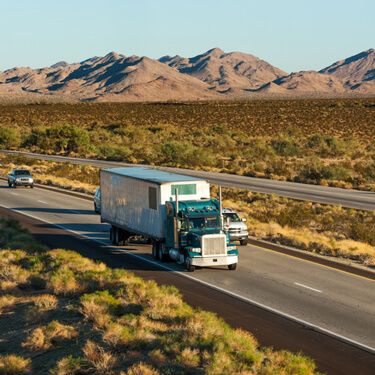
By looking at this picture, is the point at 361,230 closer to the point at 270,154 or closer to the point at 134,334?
the point at 134,334

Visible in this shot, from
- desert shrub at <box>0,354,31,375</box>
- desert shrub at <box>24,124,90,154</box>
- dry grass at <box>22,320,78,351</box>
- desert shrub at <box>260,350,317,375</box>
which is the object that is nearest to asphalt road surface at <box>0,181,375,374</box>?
desert shrub at <box>260,350,317,375</box>

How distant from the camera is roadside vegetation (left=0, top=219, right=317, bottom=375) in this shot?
591 inches

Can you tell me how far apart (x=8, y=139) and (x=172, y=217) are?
81.2 m

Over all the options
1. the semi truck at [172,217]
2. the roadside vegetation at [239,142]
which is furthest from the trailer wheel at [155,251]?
the roadside vegetation at [239,142]

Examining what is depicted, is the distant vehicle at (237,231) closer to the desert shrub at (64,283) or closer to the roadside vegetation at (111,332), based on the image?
the roadside vegetation at (111,332)

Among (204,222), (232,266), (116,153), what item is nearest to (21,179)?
(116,153)

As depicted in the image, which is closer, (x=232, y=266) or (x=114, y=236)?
(x=232, y=266)

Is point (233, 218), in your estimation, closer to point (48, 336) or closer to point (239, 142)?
point (48, 336)

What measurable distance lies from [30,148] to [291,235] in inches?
2875

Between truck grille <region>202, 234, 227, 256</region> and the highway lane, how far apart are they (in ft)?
2.63

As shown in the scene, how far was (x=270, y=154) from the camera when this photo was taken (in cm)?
8219

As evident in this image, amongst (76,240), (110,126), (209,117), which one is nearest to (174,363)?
(76,240)

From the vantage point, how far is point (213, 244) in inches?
1060

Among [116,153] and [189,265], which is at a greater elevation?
[116,153]
